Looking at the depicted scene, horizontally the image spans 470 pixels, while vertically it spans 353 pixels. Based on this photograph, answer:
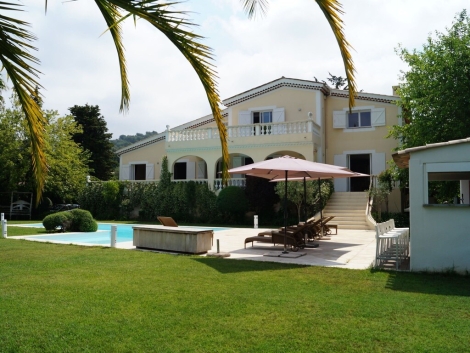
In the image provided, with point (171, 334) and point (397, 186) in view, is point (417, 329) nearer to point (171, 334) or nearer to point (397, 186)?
point (171, 334)

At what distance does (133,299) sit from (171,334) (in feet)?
5.06

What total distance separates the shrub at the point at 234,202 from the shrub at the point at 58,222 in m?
7.79

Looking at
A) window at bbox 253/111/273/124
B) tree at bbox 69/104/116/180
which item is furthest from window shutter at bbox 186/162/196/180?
tree at bbox 69/104/116/180

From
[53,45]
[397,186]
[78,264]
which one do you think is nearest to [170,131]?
[397,186]

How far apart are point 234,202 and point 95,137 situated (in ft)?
83.2

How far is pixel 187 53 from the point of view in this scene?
12.3 ft

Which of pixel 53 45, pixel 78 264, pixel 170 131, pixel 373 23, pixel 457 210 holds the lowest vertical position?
pixel 78 264

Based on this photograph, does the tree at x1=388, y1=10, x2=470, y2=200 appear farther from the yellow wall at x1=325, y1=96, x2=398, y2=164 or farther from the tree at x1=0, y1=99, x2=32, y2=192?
the tree at x1=0, y1=99, x2=32, y2=192

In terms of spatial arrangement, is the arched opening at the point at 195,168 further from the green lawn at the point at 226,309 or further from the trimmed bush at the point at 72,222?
the green lawn at the point at 226,309

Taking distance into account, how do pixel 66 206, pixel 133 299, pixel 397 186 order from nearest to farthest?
pixel 133 299 → pixel 397 186 → pixel 66 206

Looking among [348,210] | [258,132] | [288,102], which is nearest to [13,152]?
[258,132]

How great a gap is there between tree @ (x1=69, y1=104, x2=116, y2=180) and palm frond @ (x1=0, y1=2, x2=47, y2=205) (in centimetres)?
3879

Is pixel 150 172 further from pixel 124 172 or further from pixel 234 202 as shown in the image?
→ pixel 234 202

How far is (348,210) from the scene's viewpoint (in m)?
19.9
